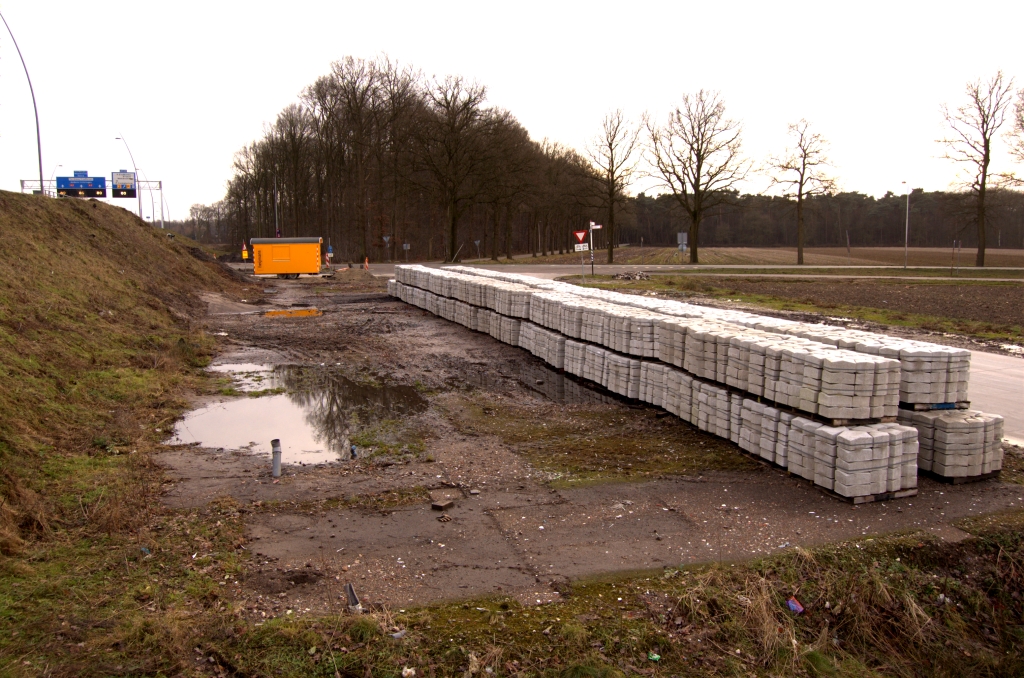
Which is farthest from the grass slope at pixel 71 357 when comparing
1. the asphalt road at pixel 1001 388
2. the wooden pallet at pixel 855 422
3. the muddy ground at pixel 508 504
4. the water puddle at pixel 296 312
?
the asphalt road at pixel 1001 388

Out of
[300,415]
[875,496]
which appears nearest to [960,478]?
[875,496]

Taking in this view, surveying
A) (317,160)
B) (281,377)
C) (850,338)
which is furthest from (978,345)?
(317,160)

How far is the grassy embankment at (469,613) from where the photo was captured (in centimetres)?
462

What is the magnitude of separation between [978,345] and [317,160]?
54.4 metres

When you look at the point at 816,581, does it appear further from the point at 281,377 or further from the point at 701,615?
the point at 281,377

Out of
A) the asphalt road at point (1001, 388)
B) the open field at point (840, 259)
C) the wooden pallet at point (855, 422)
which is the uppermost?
the open field at point (840, 259)

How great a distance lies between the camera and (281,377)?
46.6 ft

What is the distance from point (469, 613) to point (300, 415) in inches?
271

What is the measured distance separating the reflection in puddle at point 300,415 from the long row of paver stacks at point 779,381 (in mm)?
3394

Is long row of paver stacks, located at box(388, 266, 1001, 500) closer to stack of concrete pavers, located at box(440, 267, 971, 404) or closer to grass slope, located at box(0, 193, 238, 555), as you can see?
stack of concrete pavers, located at box(440, 267, 971, 404)

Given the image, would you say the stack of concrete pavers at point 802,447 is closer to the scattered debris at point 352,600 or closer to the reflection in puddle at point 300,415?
the scattered debris at point 352,600

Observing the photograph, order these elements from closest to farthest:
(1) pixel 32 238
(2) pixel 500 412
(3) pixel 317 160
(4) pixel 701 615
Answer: (4) pixel 701 615 < (2) pixel 500 412 < (1) pixel 32 238 < (3) pixel 317 160

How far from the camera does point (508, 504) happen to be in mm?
7195

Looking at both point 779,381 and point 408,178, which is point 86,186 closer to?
point 408,178
